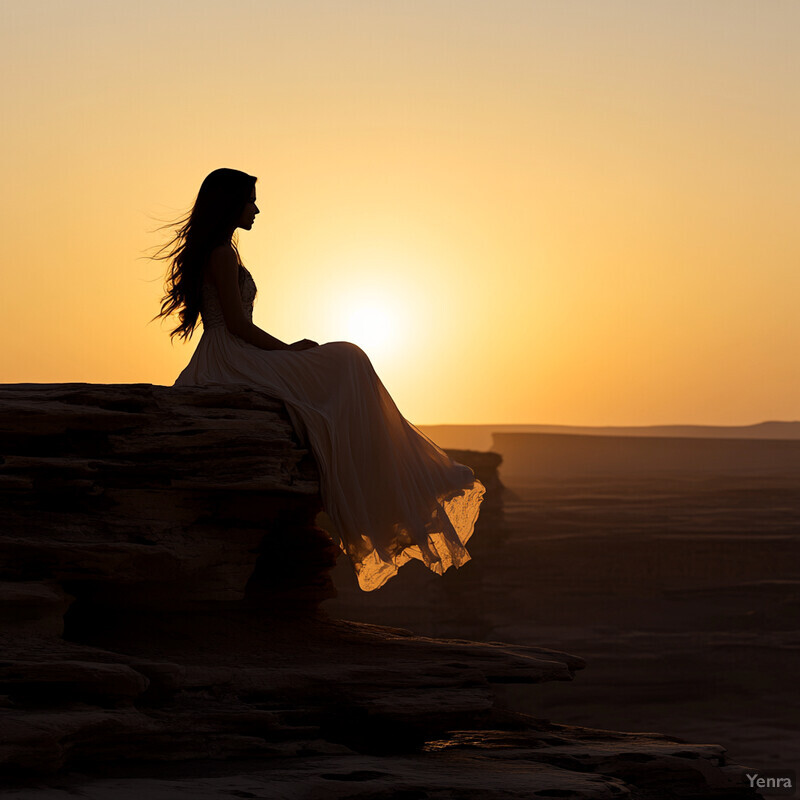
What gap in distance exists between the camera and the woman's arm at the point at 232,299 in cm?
1177

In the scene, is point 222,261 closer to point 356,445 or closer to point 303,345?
point 303,345

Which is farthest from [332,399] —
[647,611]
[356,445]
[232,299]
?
[647,611]

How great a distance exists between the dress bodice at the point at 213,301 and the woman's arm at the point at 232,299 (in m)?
0.08

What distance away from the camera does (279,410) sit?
11.4 meters

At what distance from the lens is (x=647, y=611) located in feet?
214

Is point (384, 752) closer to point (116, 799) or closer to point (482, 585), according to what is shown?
point (116, 799)

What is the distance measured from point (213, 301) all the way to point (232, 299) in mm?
280

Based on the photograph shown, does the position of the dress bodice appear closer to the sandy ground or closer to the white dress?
the white dress

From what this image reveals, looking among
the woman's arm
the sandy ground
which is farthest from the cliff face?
the sandy ground

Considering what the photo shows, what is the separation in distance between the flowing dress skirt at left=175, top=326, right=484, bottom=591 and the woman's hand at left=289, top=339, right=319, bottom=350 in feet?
0.53

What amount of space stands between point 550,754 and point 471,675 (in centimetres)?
108

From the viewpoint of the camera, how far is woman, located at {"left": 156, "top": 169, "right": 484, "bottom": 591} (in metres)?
11.5

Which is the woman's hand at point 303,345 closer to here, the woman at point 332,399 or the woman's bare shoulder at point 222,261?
the woman at point 332,399

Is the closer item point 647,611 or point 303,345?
point 303,345
